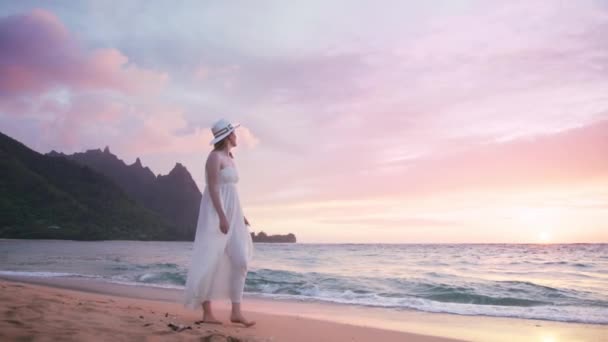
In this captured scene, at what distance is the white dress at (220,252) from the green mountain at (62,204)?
231 ft

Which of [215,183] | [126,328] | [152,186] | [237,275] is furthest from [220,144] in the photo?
[152,186]

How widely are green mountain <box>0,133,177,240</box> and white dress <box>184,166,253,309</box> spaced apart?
70.3 metres

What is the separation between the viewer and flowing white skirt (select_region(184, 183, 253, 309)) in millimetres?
4730

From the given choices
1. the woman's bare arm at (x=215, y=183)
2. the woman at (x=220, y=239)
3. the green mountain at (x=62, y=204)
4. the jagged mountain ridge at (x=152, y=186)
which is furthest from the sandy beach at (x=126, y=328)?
the jagged mountain ridge at (x=152, y=186)

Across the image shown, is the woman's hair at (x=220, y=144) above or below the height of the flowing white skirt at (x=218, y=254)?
above

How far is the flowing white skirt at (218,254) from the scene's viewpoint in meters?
4.73

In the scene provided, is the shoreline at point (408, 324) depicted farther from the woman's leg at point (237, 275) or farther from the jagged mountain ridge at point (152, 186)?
the jagged mountain ridge at point (152, 186)

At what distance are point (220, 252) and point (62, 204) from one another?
8313 cm

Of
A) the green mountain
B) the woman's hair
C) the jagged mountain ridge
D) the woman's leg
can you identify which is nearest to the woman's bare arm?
the woman's hair

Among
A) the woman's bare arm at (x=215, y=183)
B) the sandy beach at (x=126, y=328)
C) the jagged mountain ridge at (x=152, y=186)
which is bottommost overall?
the sandy beach at (x=126, y=328)

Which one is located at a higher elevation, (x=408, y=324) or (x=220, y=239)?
(x=220, y=239)

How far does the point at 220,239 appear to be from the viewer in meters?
4.79

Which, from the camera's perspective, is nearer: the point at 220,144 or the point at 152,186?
the point at 220,144

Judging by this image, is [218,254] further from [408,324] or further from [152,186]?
[152,186]
